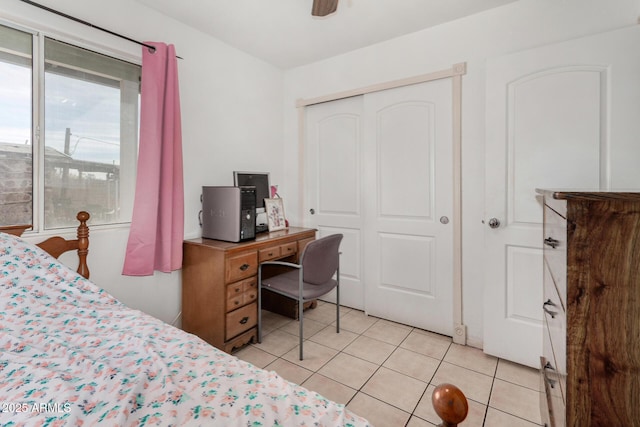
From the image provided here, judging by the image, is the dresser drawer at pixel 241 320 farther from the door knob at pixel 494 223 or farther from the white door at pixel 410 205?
the door knob at pixel 494 223

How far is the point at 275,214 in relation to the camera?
2.74m

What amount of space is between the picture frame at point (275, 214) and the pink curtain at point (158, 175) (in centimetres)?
76

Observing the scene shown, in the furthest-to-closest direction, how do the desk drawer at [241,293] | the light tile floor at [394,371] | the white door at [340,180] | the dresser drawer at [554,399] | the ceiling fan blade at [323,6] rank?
the white door at [340,180] → the desk drawer at [241,293] → the light tile floor at [394,371] → the ceiling fan blade at [323,6] → the dresser drawer at [554,399]

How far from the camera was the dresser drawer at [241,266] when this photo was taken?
2.03m

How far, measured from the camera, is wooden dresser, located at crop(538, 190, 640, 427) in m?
0.72

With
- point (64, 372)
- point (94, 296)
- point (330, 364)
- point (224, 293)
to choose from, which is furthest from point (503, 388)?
point (94, 296)

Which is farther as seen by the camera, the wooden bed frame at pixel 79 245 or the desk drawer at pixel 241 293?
the desk drawer at pixel 241 293

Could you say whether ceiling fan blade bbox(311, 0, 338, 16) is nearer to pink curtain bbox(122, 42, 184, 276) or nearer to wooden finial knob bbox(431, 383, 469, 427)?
pink curtain bbox(122, 42, 184, 276)

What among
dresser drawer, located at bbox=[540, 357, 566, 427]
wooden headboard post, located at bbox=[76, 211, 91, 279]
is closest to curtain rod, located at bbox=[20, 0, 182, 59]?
wooden headboard post, located at bbox=[76, 211, 91, 279]

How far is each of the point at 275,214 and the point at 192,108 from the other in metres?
1.11

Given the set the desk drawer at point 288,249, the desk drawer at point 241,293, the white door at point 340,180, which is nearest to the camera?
the desk drawer at point 241,293

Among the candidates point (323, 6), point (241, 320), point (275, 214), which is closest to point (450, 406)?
point (323, 6)

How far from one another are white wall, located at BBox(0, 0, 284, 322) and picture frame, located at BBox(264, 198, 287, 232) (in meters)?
0.43

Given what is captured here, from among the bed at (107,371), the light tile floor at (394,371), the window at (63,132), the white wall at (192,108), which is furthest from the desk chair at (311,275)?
the window at (63,132)
